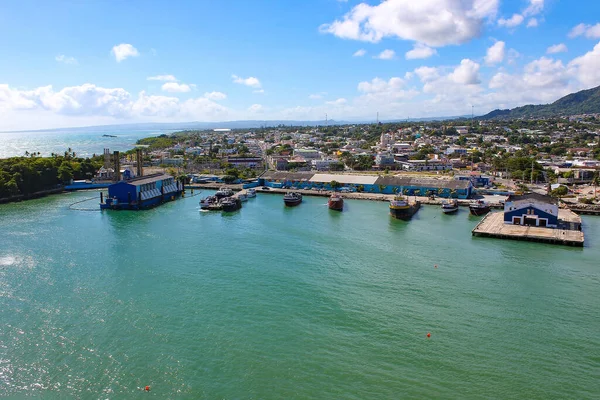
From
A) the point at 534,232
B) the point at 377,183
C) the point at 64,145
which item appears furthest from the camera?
the point at 64,145

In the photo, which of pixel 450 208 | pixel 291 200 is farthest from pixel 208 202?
pixel 450 208

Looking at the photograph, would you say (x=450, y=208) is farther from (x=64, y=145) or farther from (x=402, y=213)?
(x=64, y=145)

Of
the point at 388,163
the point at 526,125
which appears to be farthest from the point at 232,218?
the point at 526,125

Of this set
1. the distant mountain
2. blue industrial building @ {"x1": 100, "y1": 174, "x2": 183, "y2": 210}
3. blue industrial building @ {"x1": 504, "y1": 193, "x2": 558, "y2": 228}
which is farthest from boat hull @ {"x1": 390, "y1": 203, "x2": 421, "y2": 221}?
the distant mountain

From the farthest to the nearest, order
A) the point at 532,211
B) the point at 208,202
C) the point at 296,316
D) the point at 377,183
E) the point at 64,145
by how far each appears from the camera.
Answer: the point at 64,145 < the point at 377,183 < the point at 208,202 < the point at 532,211 < the point at 296,316

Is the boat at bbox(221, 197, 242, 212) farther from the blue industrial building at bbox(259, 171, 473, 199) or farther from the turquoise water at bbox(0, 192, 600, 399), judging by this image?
the blue industrial building at bbox(259, 171, 473, 199)

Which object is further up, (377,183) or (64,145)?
(64,145)
